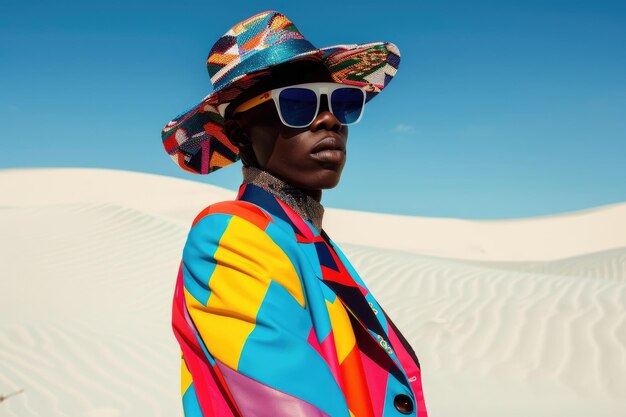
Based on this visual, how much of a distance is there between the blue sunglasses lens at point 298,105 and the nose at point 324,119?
0.9 inches

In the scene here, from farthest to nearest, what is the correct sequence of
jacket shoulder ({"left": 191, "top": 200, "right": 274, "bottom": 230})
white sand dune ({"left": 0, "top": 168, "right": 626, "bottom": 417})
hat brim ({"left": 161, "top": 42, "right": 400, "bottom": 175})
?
white sand dune ({"left": 0, "top": 168, "right": 626, "bottom": 417}) < hat brim ({"left": 161, "top": 42, "right": 400, "bottom": 175}) < jacket shoulder ({"left": 191, "top": 200, "right": 274, "bottom": 230})

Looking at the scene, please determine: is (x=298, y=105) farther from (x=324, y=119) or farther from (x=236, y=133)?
(x=236, y=133)

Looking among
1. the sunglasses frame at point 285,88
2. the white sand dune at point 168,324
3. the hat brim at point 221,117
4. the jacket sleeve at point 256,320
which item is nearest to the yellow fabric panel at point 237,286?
the jacket sleeve at point 256,320

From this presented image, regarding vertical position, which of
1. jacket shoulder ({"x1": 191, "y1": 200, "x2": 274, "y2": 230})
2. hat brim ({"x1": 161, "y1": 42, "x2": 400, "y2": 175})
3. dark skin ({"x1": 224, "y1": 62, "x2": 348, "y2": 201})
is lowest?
jacket shoulder ({"x1": 191, "y1": 200, "x2": 274, "y2": 230})

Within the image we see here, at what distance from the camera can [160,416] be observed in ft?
18.1

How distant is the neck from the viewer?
1.72m

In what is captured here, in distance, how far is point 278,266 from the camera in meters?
1.31

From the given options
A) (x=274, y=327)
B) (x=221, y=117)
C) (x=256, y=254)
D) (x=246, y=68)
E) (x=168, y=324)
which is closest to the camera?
(x=274, y=327)

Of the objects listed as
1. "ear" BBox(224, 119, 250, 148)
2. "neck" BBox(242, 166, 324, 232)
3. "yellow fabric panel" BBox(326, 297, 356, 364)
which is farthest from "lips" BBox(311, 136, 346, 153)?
"yellow fabric panel" BBox(326, 297, 356, 364)

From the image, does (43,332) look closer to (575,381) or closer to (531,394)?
(531,394)

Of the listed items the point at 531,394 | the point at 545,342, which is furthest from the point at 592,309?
the point at 531,394

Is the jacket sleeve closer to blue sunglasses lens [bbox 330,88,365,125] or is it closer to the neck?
the neck

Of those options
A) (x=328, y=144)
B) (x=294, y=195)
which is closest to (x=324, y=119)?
(x=328, y=144)

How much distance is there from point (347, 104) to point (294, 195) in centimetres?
36
